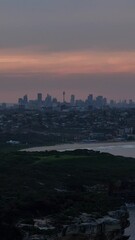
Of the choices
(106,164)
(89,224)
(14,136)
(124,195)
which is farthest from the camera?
(14,136)

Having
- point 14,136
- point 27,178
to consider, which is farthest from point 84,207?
point 14,136

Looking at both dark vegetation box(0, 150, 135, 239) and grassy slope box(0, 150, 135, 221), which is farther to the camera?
grassy slope box(0, 150, 135, 221)

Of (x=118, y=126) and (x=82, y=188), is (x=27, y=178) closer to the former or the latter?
(x=82, y=188)

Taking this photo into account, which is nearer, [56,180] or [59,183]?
[59,183]

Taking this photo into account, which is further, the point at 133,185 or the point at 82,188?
the point at 133,185

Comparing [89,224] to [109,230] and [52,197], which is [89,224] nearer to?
[109,230]

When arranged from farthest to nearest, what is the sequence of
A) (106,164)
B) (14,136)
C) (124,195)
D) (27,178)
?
1. (14,136)
2. (106,164)
3. (124,195)
4. (27,178)
